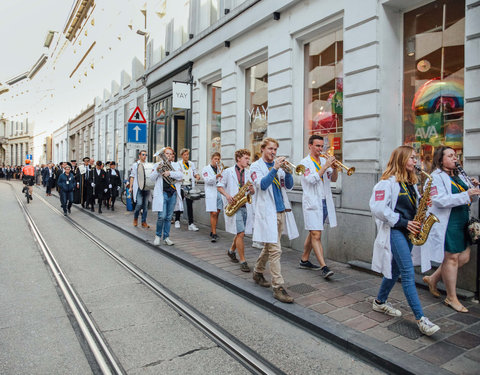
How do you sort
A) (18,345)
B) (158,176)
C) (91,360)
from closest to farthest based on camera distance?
(91,360)
(18,345)
(158,176)

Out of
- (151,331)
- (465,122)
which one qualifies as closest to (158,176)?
(151,331)

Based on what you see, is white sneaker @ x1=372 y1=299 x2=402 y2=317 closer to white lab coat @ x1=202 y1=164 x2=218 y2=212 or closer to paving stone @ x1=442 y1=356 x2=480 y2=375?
paving stone @ x1=442 y1=356 x2=480 y2=375

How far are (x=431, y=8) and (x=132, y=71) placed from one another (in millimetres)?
16939

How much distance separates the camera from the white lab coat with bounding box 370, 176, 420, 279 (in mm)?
3840

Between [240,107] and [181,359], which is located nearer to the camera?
[181,359]

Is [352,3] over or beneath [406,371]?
over

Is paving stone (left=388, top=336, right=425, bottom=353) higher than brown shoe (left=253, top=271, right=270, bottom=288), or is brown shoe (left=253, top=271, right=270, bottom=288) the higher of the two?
brown shoe (left=253, top=271, right=270, bottom=288)

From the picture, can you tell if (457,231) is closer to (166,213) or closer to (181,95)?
(166,213)

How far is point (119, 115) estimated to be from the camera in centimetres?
2278

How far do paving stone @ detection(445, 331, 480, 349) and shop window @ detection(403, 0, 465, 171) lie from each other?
2.90 metres

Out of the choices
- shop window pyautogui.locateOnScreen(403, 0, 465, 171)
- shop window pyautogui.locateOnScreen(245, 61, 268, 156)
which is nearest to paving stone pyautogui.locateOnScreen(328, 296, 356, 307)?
shop window pyautogui.locateOnScreen(403, 0, 465, 171)

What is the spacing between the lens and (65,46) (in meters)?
28.8

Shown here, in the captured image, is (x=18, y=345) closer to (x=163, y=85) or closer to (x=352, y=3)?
(x=352, y=3)

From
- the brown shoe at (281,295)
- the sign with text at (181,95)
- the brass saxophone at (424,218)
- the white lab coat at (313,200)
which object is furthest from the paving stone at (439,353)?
the sign with text at (181,95)
